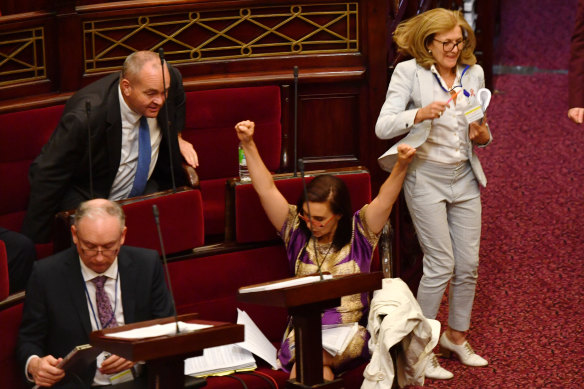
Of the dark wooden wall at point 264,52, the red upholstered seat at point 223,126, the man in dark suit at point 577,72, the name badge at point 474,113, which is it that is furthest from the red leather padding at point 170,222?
the man in dark suit at point 577,72

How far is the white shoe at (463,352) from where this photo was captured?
113 inches

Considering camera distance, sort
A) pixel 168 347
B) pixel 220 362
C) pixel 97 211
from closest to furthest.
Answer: pixel 168 347 → pixel 97 211 → pixel 220 362

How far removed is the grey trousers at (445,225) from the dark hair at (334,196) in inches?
14.4

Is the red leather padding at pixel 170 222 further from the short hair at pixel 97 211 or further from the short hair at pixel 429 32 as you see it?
the short hair at pixel 429 32

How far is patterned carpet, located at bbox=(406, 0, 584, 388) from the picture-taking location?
2869 mm

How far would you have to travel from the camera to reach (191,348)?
5.88 feet

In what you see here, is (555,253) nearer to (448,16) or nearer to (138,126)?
(448,16)

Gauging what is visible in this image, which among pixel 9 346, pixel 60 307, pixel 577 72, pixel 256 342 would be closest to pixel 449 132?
pixel 577 72

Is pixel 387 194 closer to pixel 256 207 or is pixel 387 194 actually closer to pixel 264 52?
pixel 256 207

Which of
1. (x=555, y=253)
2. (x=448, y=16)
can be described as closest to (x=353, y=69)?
(x=448, y=16)

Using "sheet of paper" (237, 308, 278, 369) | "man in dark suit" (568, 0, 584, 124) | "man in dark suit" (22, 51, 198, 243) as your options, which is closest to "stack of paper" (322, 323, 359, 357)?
"sheet of paper" (237, 308, 278, 369)

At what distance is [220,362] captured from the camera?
238 cm

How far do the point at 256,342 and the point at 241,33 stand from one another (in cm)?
109

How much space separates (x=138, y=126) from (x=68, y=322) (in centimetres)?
70
